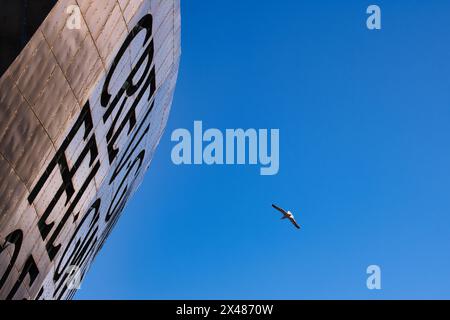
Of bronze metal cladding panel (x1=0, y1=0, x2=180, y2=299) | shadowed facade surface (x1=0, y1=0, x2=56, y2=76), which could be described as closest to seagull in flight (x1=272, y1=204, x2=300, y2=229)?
bronze metal cladding panel (x1=0, y1=0, x2=180, y2=299)

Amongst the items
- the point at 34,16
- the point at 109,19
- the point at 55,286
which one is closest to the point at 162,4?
the point at 109,19

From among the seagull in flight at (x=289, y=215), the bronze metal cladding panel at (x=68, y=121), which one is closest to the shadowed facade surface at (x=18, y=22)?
the bronze metal cladding panel at (x=68, y=121)

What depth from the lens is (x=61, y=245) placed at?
2445 centimetres

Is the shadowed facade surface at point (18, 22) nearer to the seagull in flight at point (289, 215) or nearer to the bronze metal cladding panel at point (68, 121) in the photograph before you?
the bronze metal cladding panel at point (68, 121)

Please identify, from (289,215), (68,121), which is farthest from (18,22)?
(289,215)

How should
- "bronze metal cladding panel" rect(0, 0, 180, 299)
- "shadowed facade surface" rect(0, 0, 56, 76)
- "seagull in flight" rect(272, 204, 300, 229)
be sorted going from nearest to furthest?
"shadowed facade surface" rect(0, 0, 56, 76) → "bronze metal cladding panel" rect(0, 0, 180, 299) → "seagull in flight" rect(272, 204, 300, 229)

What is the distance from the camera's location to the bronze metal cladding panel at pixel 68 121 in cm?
1509

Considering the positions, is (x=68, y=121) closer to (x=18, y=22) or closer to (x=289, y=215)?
(x=18, y=22)

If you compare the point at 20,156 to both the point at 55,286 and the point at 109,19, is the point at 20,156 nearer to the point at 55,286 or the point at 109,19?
the point at 109,19

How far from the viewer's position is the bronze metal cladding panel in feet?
49.5

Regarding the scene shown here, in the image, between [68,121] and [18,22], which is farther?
[68,121]

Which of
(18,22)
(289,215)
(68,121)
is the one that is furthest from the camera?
(289,215)

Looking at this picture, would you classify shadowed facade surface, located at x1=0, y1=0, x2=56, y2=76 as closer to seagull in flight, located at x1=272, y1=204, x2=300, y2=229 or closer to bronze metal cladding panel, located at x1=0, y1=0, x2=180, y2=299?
bronze metal cladding panel, located at x1=0, y1=0, x2=180, y2=299

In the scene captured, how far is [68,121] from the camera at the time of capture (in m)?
17.5
